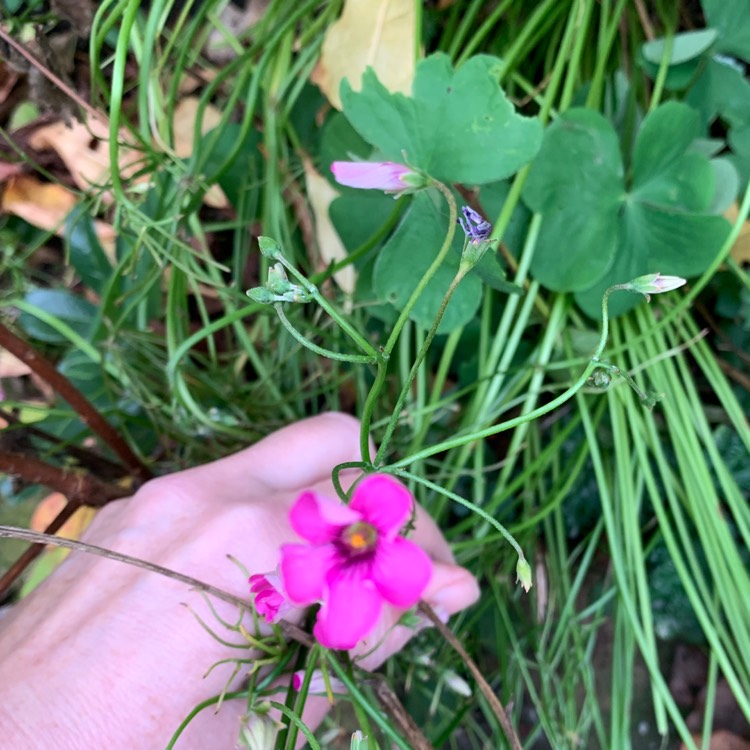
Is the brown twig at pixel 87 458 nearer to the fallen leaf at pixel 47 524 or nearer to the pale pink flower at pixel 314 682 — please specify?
the fallen leaf at pixel 47 524

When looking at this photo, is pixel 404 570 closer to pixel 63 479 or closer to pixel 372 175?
pixel 372 175

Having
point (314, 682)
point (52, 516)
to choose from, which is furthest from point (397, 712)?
point (52, 516)

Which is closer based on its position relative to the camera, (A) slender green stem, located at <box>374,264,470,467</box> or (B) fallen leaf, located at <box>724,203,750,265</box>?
(A) slender green stem, located at <box>374,264,470,467</box>

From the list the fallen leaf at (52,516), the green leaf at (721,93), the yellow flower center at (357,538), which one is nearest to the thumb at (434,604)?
the yellow flower center at (357,538)

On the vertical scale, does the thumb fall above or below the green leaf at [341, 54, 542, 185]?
below

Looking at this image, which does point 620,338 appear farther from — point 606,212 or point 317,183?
point 317,183

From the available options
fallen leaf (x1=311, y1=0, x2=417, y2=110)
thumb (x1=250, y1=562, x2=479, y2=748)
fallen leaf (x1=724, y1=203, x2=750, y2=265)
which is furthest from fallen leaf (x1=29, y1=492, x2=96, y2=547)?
fallen leaf (x1=724, y1=203, x2=750, y2=265)

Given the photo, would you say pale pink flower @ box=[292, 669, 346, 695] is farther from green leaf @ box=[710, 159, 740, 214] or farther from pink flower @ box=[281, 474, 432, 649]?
green leaf @ box=[710, 159, 740, 214]
